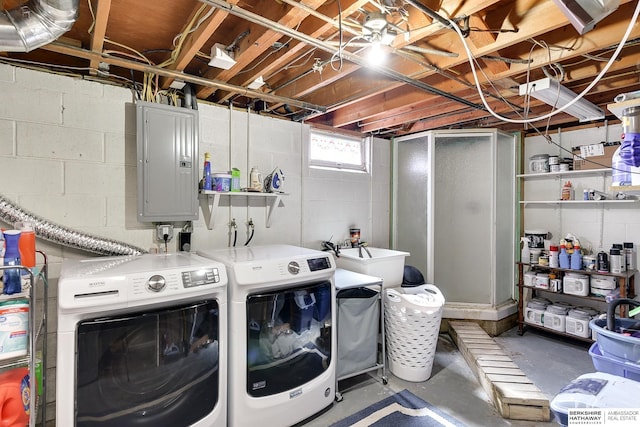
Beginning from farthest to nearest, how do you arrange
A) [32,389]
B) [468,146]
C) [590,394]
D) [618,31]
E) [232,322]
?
[468,146], [232,322], [618,31], [32,389], [590,394]

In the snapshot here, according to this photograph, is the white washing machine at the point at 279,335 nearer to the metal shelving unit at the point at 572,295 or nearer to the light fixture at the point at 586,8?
the light fixture at the point at 586,8

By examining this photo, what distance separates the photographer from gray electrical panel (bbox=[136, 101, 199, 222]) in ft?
7.00

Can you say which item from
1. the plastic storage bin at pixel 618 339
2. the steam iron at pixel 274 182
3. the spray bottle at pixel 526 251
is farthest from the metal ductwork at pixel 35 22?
the spray bottle at pixel 526 251

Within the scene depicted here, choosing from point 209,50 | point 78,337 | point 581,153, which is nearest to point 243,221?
point 209,50

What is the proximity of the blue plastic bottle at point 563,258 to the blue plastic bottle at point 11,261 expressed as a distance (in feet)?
13.8

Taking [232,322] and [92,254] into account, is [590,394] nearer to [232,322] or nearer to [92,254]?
[232,322]

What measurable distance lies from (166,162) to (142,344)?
1.19 metres

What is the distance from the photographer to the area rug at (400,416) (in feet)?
6.93

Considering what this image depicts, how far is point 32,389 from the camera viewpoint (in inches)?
54.1

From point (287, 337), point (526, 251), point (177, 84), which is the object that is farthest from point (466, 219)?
point (177, 84)

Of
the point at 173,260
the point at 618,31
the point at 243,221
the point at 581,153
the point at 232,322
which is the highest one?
the point at 618,31

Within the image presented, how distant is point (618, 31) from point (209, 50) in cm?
225

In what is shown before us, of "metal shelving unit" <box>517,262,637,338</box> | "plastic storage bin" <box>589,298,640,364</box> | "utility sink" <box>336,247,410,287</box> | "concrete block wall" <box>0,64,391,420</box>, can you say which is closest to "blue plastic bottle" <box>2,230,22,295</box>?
"concrete block wall" <box>0,64,391,420</box>

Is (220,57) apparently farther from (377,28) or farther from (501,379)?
(501,379)
